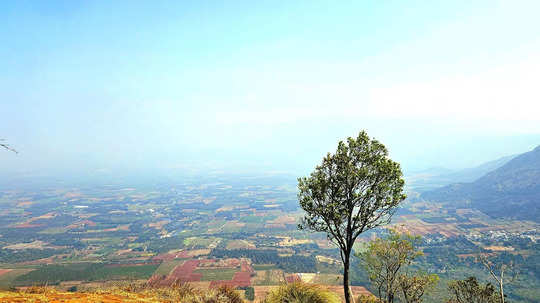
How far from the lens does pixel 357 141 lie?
11.0m

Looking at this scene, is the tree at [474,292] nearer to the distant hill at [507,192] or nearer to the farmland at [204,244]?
the farmland at [204,244]

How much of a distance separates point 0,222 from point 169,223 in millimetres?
81839

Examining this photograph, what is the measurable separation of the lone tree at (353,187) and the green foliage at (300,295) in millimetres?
1743

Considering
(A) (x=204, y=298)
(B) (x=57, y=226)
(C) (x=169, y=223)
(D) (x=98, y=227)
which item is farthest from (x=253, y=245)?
(B) (x=57, y=226)

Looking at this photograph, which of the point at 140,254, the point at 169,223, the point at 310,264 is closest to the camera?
the point at 310,264

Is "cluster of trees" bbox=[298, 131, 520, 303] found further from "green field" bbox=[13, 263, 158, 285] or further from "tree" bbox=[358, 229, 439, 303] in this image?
"green field" bbox=[13, 263, 158, 285]

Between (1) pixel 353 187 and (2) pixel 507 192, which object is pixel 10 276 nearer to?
(1) pixel 353 187

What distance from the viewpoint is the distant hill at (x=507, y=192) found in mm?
102938

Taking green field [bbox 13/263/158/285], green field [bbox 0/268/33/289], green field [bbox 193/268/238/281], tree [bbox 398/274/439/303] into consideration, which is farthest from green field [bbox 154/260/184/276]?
tree [bbox 398/274/439/303]

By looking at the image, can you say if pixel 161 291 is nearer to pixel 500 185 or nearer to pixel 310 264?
pixel 310 264

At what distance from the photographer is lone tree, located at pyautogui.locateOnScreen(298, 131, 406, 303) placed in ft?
35.3

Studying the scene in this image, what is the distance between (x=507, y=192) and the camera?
401 ft

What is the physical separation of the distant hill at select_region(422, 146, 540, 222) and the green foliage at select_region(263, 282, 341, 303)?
122m

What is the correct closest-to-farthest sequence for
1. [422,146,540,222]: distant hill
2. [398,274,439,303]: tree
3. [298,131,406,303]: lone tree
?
1. [298,131,406,303]: lone tree
2. [398,274,439,303]: tree
3. [422,146,540,222]: distant hill
